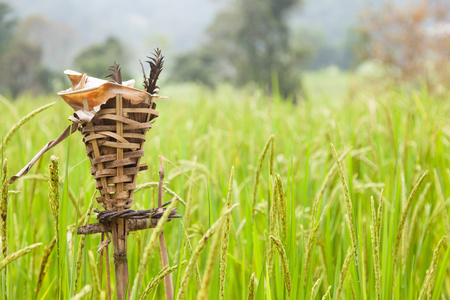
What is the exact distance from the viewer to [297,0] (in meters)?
14.7

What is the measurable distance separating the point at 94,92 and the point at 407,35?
10.6m

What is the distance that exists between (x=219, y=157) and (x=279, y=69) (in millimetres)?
13327

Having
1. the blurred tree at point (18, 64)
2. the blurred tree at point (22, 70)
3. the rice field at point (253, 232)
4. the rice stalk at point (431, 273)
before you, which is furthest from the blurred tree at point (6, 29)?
the rice stalk at point (431, 273)

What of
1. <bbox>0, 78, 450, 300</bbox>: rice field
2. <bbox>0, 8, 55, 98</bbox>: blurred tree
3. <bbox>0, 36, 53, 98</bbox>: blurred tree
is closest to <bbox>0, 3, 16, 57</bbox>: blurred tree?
<bbox>0, 8, 55, 98</bbox>: blurred tree

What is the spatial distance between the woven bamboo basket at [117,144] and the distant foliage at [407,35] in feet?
31.5

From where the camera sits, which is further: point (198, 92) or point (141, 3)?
point (141, 3)

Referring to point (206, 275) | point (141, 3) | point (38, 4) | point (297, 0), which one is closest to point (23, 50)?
point (297, 0)

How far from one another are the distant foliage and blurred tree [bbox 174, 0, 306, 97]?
4.09 meters

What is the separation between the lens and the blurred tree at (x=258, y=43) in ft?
46.6

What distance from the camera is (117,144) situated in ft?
1.09

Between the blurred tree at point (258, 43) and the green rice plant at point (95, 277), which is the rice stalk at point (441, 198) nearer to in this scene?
the green rice plant at point (95, 277)

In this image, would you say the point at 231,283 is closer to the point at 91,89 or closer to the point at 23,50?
the point at 91,89

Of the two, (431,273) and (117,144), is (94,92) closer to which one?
(117,144)

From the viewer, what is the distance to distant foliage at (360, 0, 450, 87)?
9164 mm
